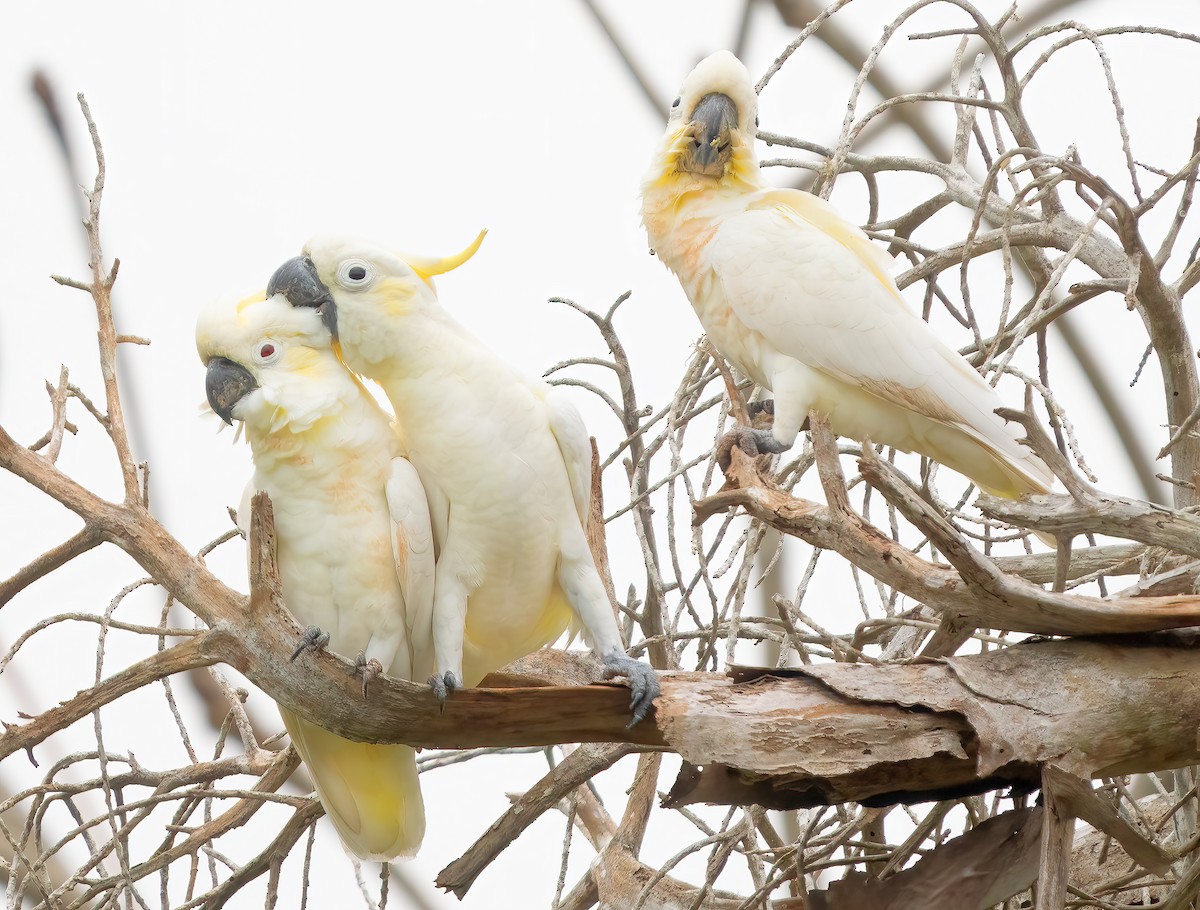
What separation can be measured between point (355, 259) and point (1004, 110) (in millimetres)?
1414

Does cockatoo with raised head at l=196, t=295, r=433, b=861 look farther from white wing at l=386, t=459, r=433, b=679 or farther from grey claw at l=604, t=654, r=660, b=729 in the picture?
grey claw at l=604, t=654, r=660, b=729

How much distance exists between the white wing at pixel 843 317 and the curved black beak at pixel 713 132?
0.48 ft

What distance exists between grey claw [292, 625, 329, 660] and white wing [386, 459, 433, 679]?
27 cm

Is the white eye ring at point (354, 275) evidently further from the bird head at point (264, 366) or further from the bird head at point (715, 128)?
the bird head at point (715, 128)

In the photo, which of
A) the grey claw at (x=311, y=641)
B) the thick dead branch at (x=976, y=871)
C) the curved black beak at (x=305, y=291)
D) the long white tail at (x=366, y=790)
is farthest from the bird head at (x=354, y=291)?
the thick dead branch at (x=976, y=871)

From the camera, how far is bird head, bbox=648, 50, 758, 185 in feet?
9.09

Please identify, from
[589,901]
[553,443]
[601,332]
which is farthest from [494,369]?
[589,901]

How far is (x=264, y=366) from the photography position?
207 centimetres

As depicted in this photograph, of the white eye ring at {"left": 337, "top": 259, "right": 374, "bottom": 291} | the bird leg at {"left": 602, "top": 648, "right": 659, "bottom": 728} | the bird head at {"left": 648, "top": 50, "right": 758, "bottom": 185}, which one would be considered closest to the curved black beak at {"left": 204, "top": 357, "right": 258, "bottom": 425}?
the white eye ring at {"left": 337, "top": 259, "right": 374, "bottom": 291}

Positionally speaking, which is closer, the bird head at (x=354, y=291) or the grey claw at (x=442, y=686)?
the grey claw at (x=442, y=686)

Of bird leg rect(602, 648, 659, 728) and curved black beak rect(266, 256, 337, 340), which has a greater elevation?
curved black beak rect(266, 256, 337, 340)

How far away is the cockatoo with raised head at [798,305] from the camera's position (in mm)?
2570

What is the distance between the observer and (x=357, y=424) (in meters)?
2.09

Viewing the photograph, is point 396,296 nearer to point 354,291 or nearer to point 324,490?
point 354,291
